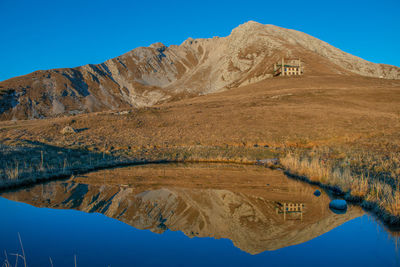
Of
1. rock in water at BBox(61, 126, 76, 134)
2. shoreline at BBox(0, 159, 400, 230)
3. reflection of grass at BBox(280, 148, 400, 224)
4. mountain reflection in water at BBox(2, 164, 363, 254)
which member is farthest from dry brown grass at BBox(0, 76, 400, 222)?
mountain reflection in water at BBox(2, 164, 363, 254)

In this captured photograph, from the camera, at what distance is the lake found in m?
7.03

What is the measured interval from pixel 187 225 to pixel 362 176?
23.3 feet

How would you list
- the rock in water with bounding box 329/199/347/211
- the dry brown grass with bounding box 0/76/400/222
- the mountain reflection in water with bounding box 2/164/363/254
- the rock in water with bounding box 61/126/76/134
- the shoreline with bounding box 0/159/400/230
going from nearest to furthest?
the mountain reflection in water with bounding box 2/164/363/254 < the shoreline with bounding box 0/159/400/230 < the rock in water with bounding box 329/199/347/211 < the dry brown grass with bounding box 0/76/400/222 < the rock in water with bounding box 61/126/76/134

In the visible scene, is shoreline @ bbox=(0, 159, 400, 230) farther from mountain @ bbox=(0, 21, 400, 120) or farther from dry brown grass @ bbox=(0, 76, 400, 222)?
mountain @ bbox=(0, 21, 400, 120)

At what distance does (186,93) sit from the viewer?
415 feet

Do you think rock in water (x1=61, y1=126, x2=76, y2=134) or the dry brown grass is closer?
the dry brown grass

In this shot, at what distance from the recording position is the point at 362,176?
12.3m

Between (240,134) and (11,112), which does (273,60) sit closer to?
(240,134)

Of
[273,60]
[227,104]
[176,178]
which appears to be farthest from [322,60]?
[176,178]

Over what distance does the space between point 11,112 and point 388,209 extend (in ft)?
380

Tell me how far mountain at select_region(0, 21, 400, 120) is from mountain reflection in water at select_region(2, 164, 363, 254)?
225 ft

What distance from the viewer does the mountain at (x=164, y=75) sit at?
345 feet

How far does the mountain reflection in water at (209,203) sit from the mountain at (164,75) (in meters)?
68.7

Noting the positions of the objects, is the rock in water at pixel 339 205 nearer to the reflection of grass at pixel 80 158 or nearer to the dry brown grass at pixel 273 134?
the dry brown grass at pixel 273 134
